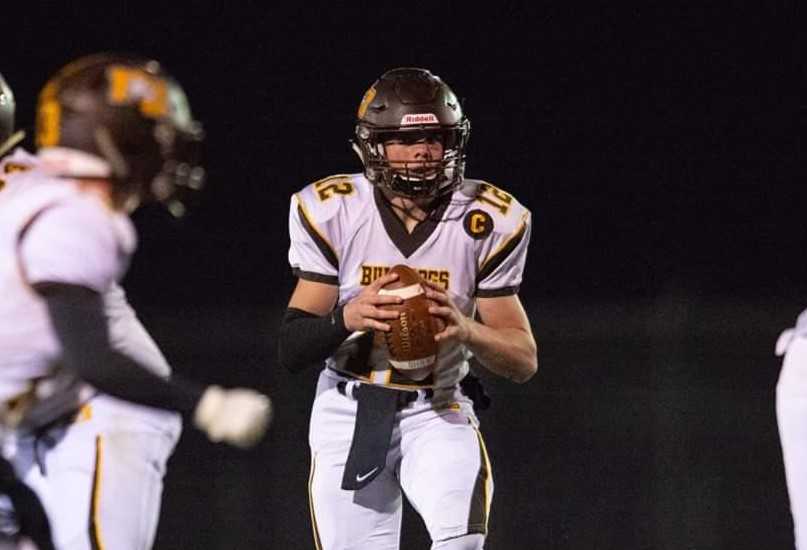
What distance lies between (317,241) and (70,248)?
1.35 metres

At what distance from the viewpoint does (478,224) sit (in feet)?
13.2

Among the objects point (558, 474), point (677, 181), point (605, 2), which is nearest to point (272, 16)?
point (605, 2)

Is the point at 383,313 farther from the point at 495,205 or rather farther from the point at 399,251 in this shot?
the point at 495,205

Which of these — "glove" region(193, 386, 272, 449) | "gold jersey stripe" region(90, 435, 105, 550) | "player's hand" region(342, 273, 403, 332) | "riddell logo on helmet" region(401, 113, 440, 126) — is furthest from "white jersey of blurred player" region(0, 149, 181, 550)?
"riddell logo on helmet" region(401, 113, 440, 126)

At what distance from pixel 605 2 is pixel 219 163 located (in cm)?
170

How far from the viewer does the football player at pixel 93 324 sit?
8.96 ft

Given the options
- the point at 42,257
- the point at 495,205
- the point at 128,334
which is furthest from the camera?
the point at 495,205

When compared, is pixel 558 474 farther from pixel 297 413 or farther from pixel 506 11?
pixel 506 11

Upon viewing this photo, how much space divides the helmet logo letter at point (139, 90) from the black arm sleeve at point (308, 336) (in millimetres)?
971

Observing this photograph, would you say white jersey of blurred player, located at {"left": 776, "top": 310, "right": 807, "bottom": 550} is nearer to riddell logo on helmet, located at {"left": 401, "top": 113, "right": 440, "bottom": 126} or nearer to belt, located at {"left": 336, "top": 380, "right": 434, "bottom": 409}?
belt, located at {"left": 336, "top": 380, "right": 434, "bottom": 409}

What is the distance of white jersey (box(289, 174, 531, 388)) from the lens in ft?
13.1

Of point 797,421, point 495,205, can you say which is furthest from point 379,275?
point 797,421

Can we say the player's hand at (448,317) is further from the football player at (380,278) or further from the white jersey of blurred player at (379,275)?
the white jersey of blurred player at (379,275)

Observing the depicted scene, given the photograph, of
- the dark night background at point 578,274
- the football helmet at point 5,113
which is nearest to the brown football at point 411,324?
the football helmet at point 5,113
